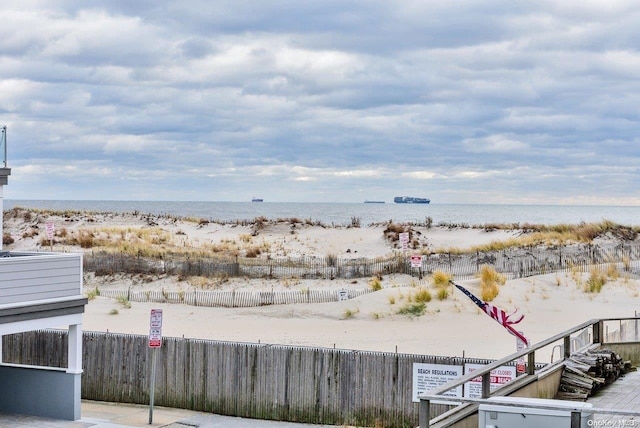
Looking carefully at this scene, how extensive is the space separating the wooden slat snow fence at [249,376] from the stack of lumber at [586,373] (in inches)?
222

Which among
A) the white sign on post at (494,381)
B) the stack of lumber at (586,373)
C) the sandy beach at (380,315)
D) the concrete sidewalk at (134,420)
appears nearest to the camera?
the stack of lumber at (586,373)

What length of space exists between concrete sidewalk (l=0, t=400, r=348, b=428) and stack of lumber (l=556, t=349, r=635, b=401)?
28.5 feet

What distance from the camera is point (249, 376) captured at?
2312 centimetres

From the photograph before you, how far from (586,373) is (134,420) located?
1181 cm

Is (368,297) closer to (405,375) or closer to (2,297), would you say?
(405,375)

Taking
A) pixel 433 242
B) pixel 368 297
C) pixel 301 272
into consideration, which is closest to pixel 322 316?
pixel 368 297

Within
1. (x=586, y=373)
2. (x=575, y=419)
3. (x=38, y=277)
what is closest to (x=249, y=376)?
(x=38, y=277)

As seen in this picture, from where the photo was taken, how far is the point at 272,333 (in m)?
33.5

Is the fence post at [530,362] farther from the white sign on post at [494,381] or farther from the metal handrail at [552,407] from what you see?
the white sign on post at [494,381]

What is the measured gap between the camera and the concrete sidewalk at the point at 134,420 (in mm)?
20766

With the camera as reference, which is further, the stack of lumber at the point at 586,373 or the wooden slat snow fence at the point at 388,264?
the wooden slat snow fence at the point at 388,264

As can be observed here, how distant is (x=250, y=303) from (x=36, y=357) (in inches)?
614

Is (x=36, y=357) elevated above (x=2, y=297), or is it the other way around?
(x=2, y=297)

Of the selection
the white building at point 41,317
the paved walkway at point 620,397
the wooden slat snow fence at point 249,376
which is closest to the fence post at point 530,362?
the paved walkway at point 620,397
